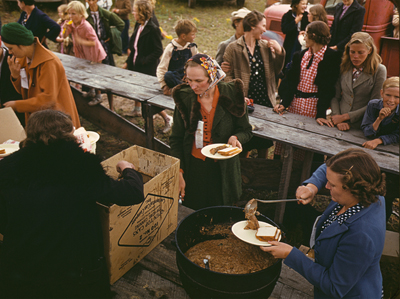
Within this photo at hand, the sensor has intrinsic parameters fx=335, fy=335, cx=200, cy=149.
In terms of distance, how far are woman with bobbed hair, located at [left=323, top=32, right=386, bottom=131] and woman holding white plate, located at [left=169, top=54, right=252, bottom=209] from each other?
1.46m

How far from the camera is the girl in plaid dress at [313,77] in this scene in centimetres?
374

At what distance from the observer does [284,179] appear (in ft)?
12.2

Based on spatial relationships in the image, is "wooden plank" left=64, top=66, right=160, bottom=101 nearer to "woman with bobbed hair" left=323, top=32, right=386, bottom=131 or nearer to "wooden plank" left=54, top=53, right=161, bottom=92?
"wooden plank" left=54, top=53, right=161, bottom=92

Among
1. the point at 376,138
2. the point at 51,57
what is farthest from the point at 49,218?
the point at 376,138

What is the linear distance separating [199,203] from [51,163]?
1.69 m

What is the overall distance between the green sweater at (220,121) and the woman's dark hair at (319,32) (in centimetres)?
152

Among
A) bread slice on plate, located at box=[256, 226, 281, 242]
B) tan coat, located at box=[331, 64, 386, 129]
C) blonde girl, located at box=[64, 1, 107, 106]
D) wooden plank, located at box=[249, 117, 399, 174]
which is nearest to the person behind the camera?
bread slice on plate, located at box=[256, 226, 281, 242]

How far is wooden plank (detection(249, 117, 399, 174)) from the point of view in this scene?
10.2ft

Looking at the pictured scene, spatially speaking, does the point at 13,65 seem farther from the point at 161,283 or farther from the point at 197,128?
the point at 161,283

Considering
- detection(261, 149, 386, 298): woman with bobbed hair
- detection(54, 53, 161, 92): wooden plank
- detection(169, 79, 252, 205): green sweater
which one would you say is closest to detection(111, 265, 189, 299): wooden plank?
detection(261, 149, 386, 298): woman with bobbed hair

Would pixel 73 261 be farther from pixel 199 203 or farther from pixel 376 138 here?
pixel 376 138

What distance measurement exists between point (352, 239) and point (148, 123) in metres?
3.47

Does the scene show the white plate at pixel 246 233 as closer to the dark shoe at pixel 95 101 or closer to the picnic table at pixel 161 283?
the picnic table at pixel 161 283

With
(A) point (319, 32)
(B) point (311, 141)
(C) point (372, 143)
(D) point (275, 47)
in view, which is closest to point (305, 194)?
(B) point (311, 141)
